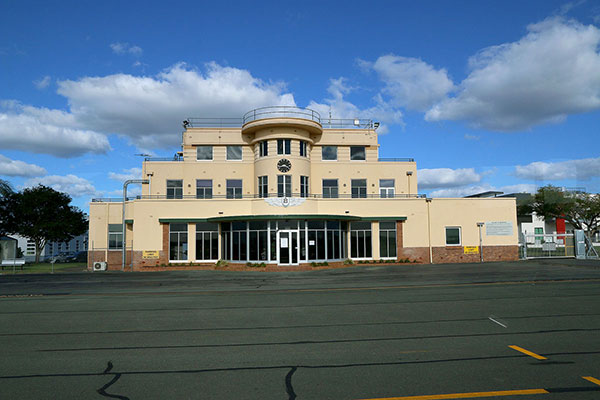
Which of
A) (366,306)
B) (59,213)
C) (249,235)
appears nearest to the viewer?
(366,306)

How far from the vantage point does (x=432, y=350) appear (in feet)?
24.0

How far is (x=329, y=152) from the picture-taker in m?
37.9

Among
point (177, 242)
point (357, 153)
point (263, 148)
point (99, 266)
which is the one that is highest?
point (357, 153)

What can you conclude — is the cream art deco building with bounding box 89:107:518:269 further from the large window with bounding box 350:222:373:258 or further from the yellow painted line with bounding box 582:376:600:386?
the yellow painted line with bounding box 582:376:600:386

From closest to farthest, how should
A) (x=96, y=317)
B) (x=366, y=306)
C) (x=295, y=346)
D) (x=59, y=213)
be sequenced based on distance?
(x=295, y=346) → (x=96, y=317) → (x=366, y=306) → (x=59, y=213)

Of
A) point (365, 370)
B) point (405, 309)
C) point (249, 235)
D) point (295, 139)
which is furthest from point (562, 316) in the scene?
point (295, 139)

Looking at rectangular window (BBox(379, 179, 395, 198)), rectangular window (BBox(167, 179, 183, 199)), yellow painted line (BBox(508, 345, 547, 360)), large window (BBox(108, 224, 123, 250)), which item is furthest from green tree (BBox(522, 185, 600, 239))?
yellow painted line (BBox(508, 345, 547, 360))

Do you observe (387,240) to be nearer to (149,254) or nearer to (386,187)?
(386,187)

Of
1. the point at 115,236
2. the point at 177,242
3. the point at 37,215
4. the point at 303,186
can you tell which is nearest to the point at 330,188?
the point at 303,186

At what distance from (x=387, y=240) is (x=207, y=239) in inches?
→ 539

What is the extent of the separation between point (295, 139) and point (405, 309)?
2430 centimetres

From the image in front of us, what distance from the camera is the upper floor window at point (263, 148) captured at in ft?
114

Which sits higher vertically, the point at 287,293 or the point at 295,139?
the point at 295,139

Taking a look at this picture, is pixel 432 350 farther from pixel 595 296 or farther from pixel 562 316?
pixel 595 296
